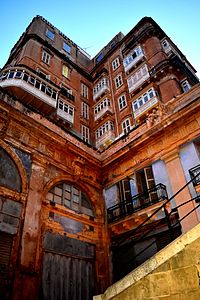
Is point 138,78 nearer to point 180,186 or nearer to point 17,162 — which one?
point 180,186

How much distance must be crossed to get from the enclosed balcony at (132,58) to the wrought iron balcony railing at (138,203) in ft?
58.6

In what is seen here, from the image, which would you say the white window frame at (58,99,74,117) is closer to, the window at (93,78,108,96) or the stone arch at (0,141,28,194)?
the window at (93,78,108,96)

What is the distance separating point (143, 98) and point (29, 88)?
10.2 meters

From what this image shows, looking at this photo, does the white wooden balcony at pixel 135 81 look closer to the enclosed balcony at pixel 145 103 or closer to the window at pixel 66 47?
the enclosed balcony at pixel 145 103

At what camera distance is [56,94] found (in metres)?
21.0

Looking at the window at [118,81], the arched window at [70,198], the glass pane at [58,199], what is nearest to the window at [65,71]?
the window at [118,81]

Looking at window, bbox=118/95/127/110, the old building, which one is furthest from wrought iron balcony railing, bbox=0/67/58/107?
window, bbox=118/95/127/110

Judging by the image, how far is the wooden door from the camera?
8.75 meters

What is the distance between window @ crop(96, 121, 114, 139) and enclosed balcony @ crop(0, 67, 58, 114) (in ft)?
19.3

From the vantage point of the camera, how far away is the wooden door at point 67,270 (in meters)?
8.75

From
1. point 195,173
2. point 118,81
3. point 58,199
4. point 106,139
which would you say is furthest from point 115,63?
point 195,173

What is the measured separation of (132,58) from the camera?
2586 centimetres

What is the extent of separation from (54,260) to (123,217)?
383 centimetres

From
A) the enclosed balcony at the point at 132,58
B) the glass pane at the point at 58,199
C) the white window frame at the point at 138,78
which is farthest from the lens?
the enclosed balcony at the point at 132,58
